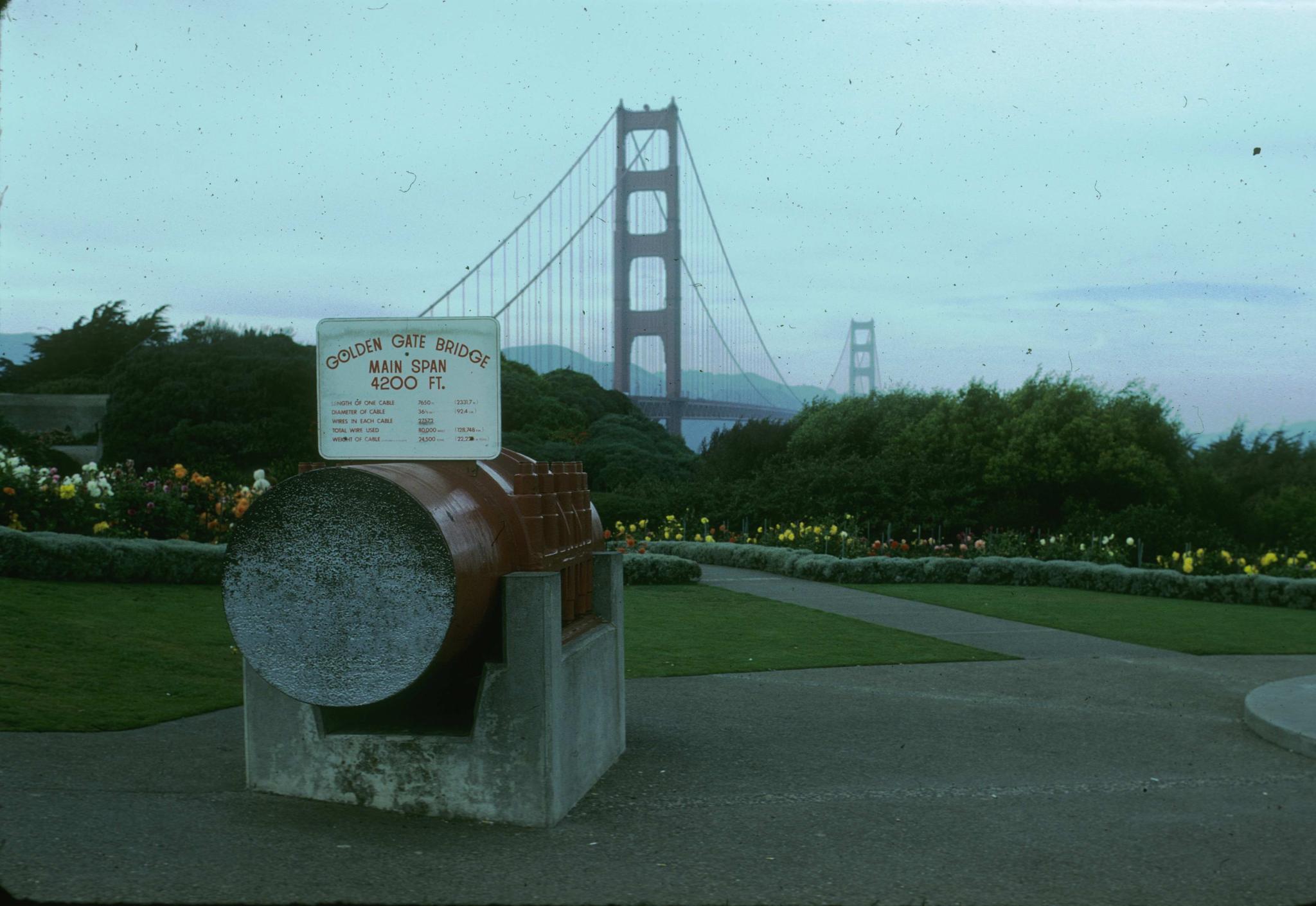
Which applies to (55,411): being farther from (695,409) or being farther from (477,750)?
(477,750)

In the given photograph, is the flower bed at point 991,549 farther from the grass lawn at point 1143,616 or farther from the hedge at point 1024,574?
the grass lawn at point 1143,616

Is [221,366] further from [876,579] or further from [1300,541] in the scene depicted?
[1300,541]

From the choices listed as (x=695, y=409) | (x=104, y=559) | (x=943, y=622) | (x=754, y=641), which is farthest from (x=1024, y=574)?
(x=695, y=409)

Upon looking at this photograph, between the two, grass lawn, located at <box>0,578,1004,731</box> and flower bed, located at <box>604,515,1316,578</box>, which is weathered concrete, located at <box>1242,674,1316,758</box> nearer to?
grass lawn, located at <box>0,578,1004,731</box>

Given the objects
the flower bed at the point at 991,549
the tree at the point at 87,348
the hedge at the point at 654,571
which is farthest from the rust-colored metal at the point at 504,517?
the tree at the point at 87,348

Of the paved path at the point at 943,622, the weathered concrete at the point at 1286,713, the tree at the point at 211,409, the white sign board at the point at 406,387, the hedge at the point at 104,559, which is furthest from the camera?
the tree at the point at 211,409

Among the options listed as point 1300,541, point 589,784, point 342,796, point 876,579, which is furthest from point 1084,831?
point 1300,541

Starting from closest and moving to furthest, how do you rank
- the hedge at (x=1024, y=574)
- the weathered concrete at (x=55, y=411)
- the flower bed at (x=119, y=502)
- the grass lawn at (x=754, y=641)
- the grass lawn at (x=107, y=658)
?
the grass lawn at (x=107, y=658) < the grass lawn at (x=754, y=641) < the flower bed at (x=119, y=502) < the hedge at (x=1024, y=574) < the weathered concrete at (x=55, y=411)
